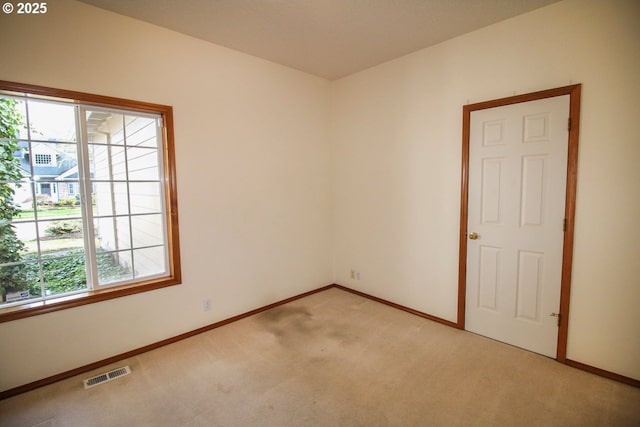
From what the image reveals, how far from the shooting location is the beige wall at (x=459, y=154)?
2.15m

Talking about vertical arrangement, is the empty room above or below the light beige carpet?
above

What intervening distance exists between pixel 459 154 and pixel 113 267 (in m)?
3.39

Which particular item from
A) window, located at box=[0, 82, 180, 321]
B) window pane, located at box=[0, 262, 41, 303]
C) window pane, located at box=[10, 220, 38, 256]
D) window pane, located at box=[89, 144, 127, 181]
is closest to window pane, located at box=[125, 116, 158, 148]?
window, located at box=[0, 82, 180, 321]

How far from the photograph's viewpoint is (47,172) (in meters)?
2.28

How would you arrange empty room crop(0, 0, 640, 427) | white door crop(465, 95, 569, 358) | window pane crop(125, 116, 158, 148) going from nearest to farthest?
empty room crop(0, 0, 640, 427)
white door crop(465, 95, 569, 358)
window pane crop(125, 116, 158, 148)

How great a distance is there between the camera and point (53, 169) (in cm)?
230

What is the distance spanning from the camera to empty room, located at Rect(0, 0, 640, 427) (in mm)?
2100

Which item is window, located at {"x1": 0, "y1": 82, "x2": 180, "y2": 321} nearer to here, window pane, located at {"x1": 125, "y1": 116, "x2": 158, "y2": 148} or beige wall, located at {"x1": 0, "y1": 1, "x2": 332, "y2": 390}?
window pane, located at {"x1": 125, "y1": 116, "x2": 158, "y2": 148}

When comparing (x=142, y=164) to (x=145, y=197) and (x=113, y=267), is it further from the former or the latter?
(x=113, y=267)

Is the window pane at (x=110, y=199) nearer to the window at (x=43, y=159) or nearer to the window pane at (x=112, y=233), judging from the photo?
the window pane at (x=112, y=233)

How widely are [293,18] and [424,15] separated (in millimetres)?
1091

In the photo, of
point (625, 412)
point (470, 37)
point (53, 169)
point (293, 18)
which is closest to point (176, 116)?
point (53, 169)

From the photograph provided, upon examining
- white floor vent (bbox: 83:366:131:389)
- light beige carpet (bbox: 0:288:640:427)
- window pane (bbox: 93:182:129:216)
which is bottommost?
light beige carpet (bbox: 0:288:640:427)

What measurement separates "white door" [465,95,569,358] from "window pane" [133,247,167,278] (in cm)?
300
